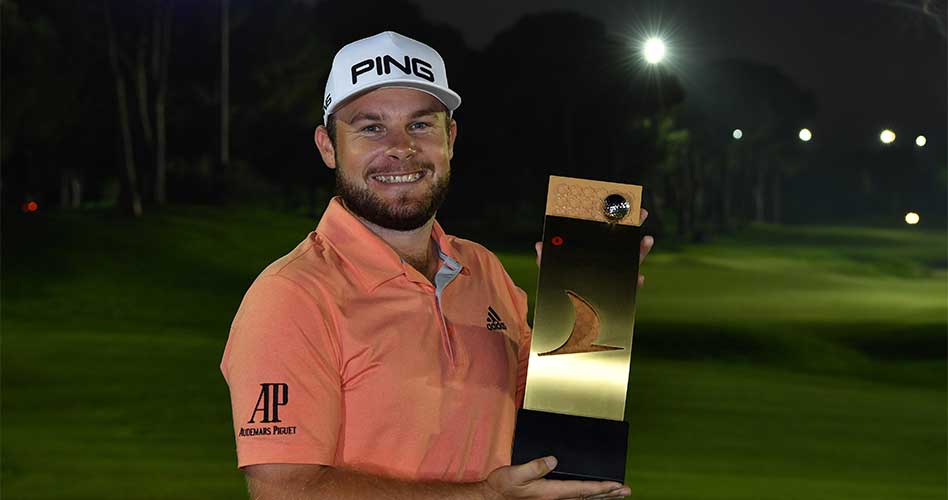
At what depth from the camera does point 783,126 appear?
64625 millimetres

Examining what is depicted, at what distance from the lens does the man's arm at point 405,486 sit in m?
2.61

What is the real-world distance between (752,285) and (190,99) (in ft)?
56.2

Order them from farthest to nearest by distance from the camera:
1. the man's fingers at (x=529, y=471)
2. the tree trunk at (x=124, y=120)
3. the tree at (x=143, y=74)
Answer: the tree at (x=143, y=74), the tree trunk at (x=124, y=120), the man's fingers at (x=529, y=471)

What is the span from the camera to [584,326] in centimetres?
296

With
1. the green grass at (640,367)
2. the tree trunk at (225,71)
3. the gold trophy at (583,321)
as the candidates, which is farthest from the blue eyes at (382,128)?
the tree trunk at (225,71)

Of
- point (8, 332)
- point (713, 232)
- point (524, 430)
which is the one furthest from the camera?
point (713, 232)

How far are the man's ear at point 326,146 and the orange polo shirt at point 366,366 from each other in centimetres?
14

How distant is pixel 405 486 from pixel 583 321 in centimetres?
60

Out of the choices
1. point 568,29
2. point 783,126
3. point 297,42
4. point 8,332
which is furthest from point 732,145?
point 8,332

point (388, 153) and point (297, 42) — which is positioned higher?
point (297, 42)

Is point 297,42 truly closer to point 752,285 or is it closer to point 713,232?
point 752,285

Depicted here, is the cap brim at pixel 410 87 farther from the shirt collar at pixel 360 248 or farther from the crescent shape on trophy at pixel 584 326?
the crescent shape on trophy at pixel 584 326

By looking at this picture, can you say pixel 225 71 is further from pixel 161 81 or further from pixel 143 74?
pixel 143 74

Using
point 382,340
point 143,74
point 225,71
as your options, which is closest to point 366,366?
point 382,340
